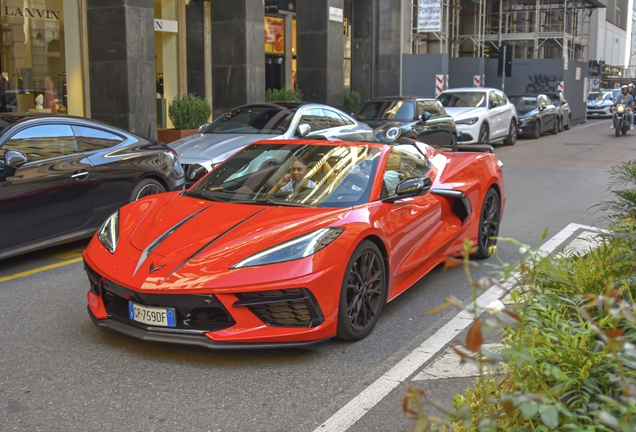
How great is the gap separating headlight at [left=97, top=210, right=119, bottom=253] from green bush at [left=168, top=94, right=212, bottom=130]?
12381 mm

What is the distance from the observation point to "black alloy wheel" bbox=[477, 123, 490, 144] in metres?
21.3

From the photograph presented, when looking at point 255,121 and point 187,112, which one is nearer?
Result: point 255,121

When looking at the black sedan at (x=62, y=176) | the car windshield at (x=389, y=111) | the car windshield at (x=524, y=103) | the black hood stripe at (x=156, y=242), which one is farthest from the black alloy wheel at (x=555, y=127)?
the black hood stripe at (x=156, y=242)

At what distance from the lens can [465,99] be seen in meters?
22.6

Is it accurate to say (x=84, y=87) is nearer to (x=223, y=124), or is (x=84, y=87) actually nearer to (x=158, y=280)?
(x=223, y=124)

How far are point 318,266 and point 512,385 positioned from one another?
2.01 m

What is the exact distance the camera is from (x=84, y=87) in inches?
723

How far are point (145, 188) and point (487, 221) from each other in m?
4.02

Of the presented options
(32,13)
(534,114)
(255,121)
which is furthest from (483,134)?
(32,13)

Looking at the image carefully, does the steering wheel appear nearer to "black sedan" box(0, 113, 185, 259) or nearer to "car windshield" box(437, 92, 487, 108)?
"black sedan" box(0, 113, 185, 259)

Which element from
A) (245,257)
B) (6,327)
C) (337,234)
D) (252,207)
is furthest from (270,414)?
(6,327)

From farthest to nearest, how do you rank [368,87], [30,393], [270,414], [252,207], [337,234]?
[368,87] < [252,207] < [337,234] < [30,393] < [270,414]

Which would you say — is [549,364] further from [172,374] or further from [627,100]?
[627,100]

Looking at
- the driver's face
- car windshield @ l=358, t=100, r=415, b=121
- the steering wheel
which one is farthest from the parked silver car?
the steering wheel
